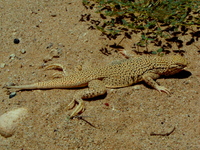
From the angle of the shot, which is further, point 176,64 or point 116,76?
point 176,64

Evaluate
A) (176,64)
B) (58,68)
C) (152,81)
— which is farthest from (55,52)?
(176,64)

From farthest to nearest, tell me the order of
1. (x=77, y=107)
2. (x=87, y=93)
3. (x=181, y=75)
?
1. (x=181, y=75)
2. (x=87, y=93)
3. (x=77, y=107)

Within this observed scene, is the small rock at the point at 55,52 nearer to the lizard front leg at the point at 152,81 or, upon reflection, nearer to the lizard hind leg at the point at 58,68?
the lizard hind leg at the point at 58,68

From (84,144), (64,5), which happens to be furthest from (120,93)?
(64,5)

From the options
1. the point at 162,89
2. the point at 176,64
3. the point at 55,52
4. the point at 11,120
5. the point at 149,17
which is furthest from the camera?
the point at 149,17

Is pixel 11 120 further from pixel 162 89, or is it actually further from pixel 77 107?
pixel 162 89

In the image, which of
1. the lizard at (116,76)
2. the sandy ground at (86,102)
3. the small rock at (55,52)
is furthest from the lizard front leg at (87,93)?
the small rock at (55,52)

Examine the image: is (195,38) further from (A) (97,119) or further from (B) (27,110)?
(B) (27,110)
